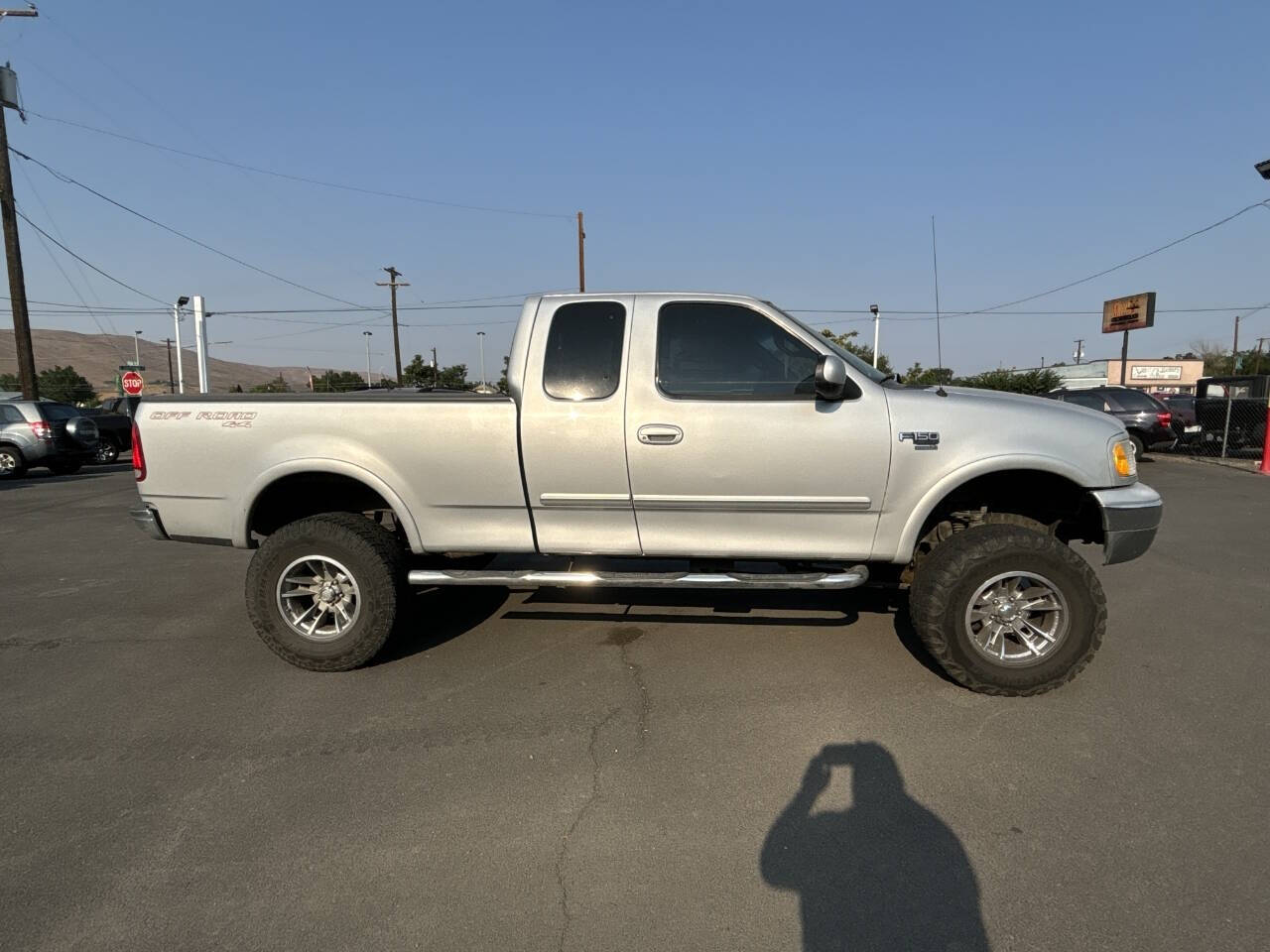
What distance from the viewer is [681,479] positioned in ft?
12.0

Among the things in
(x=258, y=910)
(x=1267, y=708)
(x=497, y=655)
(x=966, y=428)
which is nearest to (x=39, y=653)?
(x=497, y=655)

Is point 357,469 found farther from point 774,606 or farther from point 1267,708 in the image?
point 1267,708

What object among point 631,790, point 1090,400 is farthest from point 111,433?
point 1090,400

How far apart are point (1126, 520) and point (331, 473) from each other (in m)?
4.27

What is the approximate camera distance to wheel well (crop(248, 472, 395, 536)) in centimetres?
402

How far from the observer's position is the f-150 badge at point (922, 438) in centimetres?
353

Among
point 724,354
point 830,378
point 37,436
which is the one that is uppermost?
point 724,354

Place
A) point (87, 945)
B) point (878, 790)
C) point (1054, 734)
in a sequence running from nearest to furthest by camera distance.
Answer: point (87, 945) → point (878, 790) → point (1054, 734)

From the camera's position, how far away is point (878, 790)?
9.07 ft

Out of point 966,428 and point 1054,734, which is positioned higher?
point 966,428

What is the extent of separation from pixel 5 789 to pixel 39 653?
1.88m

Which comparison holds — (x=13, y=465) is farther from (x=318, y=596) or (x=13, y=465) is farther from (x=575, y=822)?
(x=575, y=822)

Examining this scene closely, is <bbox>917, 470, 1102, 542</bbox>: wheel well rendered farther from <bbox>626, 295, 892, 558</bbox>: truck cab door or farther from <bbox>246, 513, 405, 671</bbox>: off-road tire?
<bbox>246, 513, 405, 671</bbox>: off-road tire

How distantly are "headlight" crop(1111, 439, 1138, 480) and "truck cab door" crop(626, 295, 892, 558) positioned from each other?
1.19 m
